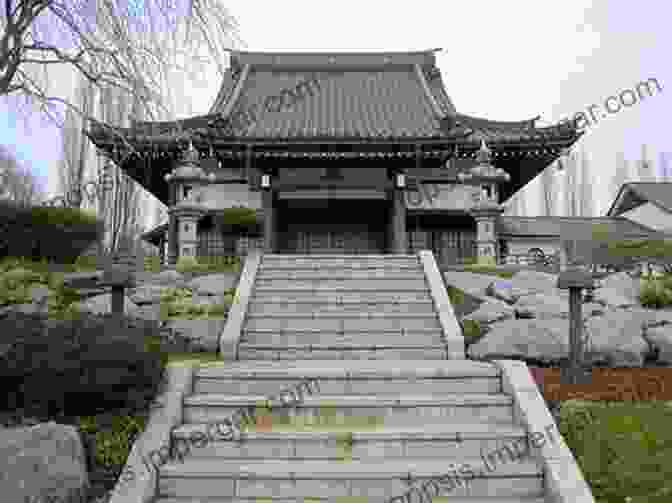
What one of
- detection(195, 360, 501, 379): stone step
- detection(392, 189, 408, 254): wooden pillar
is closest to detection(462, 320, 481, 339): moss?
detection(195, 360, 501, 379): stone step

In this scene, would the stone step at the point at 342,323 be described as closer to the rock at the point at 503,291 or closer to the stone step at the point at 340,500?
the rock at the point at 503,291

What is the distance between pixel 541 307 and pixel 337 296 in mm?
3329

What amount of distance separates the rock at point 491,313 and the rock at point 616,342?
3.80ft

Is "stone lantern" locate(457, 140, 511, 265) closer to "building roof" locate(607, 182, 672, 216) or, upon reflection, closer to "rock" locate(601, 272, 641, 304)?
"rock" locate(601, 272, 641, 304)

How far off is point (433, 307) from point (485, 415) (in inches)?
129

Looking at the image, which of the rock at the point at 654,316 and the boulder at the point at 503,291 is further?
the boulder at the point at 503,291

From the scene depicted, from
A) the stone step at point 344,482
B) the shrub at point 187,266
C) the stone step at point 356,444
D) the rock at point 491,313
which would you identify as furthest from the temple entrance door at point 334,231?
the stone step at point 344,482

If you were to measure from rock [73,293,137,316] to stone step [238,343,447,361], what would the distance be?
245 centimetres

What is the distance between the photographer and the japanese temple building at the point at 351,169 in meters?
14.8

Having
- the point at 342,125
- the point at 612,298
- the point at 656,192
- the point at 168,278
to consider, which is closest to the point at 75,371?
the point at 168,278

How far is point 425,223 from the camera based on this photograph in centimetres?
1753

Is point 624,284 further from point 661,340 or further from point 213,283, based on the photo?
point 213,283

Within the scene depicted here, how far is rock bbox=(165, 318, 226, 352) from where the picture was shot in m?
7.71

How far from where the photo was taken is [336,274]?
9750 millimetres
